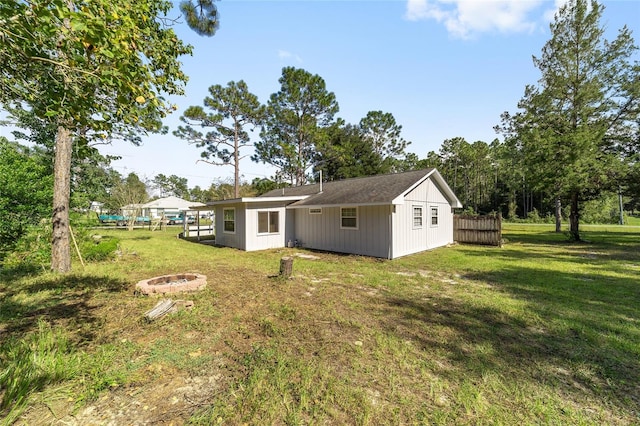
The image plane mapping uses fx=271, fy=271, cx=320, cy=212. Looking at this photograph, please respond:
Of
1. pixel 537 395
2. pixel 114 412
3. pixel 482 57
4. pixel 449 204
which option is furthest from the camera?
pixel 449 204

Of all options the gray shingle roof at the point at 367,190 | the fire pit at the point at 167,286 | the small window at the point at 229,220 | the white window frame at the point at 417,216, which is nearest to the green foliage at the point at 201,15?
the fire pit at the point at 167,286

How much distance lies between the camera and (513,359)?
3391 mm

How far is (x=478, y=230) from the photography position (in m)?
14.2

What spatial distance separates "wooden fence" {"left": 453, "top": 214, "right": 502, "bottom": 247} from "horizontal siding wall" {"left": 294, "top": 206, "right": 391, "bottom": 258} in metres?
6.60

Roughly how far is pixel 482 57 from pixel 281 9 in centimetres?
719

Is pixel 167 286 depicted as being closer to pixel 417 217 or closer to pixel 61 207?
pixel 61 207

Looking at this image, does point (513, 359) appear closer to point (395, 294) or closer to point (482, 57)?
point (395, 294)

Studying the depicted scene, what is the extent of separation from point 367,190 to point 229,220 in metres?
7.48

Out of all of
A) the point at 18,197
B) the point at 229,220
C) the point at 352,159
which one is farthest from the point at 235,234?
the point at 352,159

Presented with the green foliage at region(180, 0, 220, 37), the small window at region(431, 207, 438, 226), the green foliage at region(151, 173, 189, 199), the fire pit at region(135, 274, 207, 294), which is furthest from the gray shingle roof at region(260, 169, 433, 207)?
the green foliage at region(151, 173, 189, 199)

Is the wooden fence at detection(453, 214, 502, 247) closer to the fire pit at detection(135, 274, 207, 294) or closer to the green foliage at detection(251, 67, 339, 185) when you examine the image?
the fire pit at detection(135, 274, 207, 294)

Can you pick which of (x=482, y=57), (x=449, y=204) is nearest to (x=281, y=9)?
(x=482, y=57)

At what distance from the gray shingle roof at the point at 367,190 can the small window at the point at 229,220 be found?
10.7 ft

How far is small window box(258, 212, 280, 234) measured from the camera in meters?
13.6
